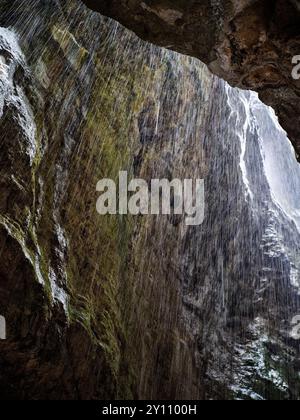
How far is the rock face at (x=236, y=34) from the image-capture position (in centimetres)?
640

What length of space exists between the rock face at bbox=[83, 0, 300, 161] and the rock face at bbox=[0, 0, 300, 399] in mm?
2317

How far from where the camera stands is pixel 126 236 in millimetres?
12094

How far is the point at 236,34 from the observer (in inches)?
265

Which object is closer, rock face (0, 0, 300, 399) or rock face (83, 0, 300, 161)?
rock face (83, 0, 300, 161)

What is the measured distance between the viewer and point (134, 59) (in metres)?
12.1

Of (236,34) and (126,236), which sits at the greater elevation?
(236,34)

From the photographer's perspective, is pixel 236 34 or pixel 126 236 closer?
pixel 236 34

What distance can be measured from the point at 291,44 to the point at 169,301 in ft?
33.8

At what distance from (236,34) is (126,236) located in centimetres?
661

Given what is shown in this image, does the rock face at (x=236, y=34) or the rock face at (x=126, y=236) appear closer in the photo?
the rock face at (x=236, y=34)

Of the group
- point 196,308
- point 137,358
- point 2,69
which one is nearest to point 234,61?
point 2,69

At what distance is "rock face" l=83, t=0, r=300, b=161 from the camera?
252 inches

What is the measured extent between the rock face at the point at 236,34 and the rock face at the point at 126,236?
2.32 m

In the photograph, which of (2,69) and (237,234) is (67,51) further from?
(237,234)
